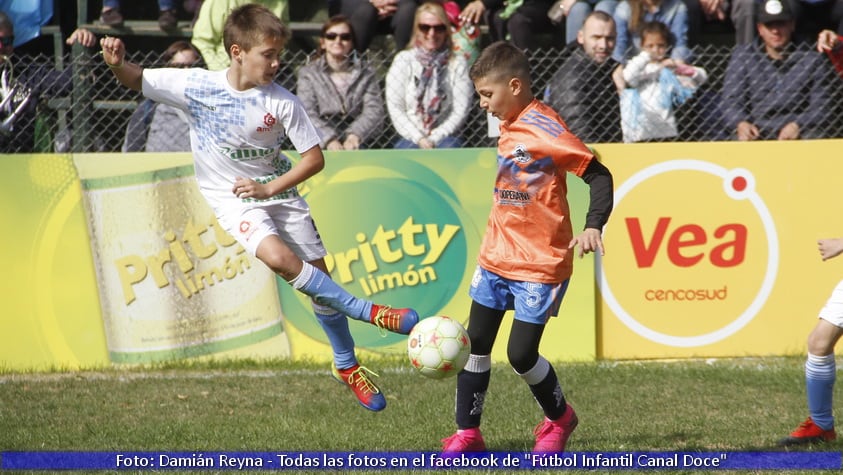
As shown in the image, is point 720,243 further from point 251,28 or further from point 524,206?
point 251,28

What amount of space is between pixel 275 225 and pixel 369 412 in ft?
4.97

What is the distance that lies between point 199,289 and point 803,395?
14.2 feet

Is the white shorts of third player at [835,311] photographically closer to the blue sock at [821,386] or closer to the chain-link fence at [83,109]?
the blue sock at [821,386]

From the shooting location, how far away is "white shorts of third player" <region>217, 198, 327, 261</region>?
591 centimetres

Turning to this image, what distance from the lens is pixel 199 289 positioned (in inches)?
330

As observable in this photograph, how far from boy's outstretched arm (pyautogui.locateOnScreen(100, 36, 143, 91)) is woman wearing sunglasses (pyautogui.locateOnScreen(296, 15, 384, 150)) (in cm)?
267

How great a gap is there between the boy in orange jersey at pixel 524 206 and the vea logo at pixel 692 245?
2.98 meters

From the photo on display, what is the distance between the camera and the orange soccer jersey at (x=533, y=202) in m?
5.36

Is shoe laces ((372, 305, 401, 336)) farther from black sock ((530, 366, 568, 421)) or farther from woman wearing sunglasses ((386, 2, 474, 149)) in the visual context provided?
woman wearing sunglasses ((386, 2, 474, 149))

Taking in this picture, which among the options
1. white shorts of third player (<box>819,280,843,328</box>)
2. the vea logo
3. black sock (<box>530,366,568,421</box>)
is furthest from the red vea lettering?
black sock (<box>530,366,568,421</box>)

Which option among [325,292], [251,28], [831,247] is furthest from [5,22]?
[831,247]

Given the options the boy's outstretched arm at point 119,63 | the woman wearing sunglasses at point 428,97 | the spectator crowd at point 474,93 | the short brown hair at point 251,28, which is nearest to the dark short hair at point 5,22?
the spectator crowd at point 474,93

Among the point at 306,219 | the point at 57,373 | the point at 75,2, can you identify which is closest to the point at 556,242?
the point at 306,219

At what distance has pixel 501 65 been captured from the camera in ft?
17.6
